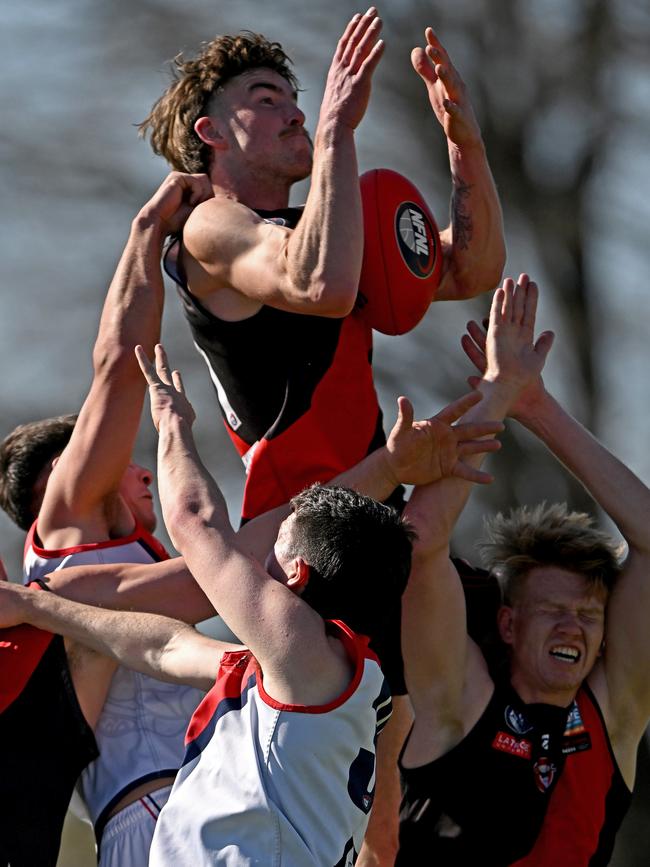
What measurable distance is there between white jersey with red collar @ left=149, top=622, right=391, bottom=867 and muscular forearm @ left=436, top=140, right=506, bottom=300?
1.90m

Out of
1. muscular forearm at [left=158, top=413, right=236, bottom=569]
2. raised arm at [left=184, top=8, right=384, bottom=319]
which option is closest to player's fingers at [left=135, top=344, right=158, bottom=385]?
muscular forearm at [left=158, top=413, right=236, bottom=569]

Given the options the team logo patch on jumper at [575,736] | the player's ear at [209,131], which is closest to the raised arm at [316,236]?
the player's ear at [209,131]

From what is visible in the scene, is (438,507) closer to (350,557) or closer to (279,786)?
(350,557)

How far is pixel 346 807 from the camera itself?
14.8 feet

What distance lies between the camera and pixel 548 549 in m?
6.36

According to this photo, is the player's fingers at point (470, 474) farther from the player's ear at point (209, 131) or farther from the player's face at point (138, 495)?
the player's ear at point (209, 131)

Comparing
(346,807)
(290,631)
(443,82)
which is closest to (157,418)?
(290,631)

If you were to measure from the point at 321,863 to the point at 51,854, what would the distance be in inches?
49.6

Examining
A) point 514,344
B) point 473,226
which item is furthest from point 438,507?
point 473,226

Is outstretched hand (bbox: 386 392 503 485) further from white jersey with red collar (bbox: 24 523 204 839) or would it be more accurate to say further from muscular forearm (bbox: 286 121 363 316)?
white jersey with red collar (bbox: 24 523 204 839)

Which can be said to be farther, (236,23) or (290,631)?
(236,23)

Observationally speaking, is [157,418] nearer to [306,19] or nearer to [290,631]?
[290,631]

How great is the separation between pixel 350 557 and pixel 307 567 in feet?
0.36

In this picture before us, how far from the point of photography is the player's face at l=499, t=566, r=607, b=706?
6160 mm
